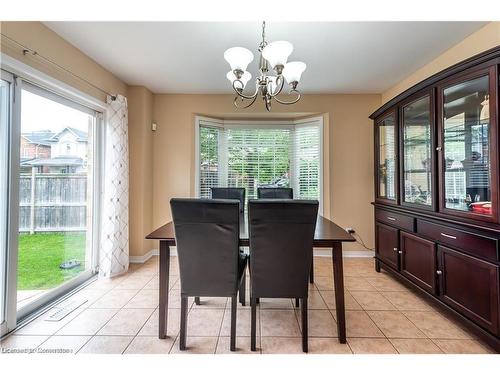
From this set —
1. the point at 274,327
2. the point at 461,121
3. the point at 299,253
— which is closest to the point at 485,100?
the point at 461,121

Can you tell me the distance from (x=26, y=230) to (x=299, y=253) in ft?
7.48

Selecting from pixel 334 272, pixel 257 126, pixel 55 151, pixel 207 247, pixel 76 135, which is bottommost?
pixel 334 272

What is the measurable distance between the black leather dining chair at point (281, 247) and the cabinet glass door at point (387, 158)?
5.68 ft

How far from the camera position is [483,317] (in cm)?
164

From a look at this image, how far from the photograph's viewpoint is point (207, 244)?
1.58 m

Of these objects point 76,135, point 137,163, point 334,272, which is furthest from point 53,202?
point 334,272

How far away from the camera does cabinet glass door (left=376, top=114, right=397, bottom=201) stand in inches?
108

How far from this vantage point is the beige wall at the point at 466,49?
1.96m

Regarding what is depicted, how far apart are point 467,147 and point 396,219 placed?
1003mm

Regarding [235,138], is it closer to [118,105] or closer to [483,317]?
[118,105]

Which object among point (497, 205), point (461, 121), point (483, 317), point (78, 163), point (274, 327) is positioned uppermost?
point (461, 121)

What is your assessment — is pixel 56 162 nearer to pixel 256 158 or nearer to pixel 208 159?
pixel 208 159

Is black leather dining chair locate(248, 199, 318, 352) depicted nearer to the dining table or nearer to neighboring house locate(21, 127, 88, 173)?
the dining table

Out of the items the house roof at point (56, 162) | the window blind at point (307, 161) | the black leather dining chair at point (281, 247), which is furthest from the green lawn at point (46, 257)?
the window blind at point (307, 161)
